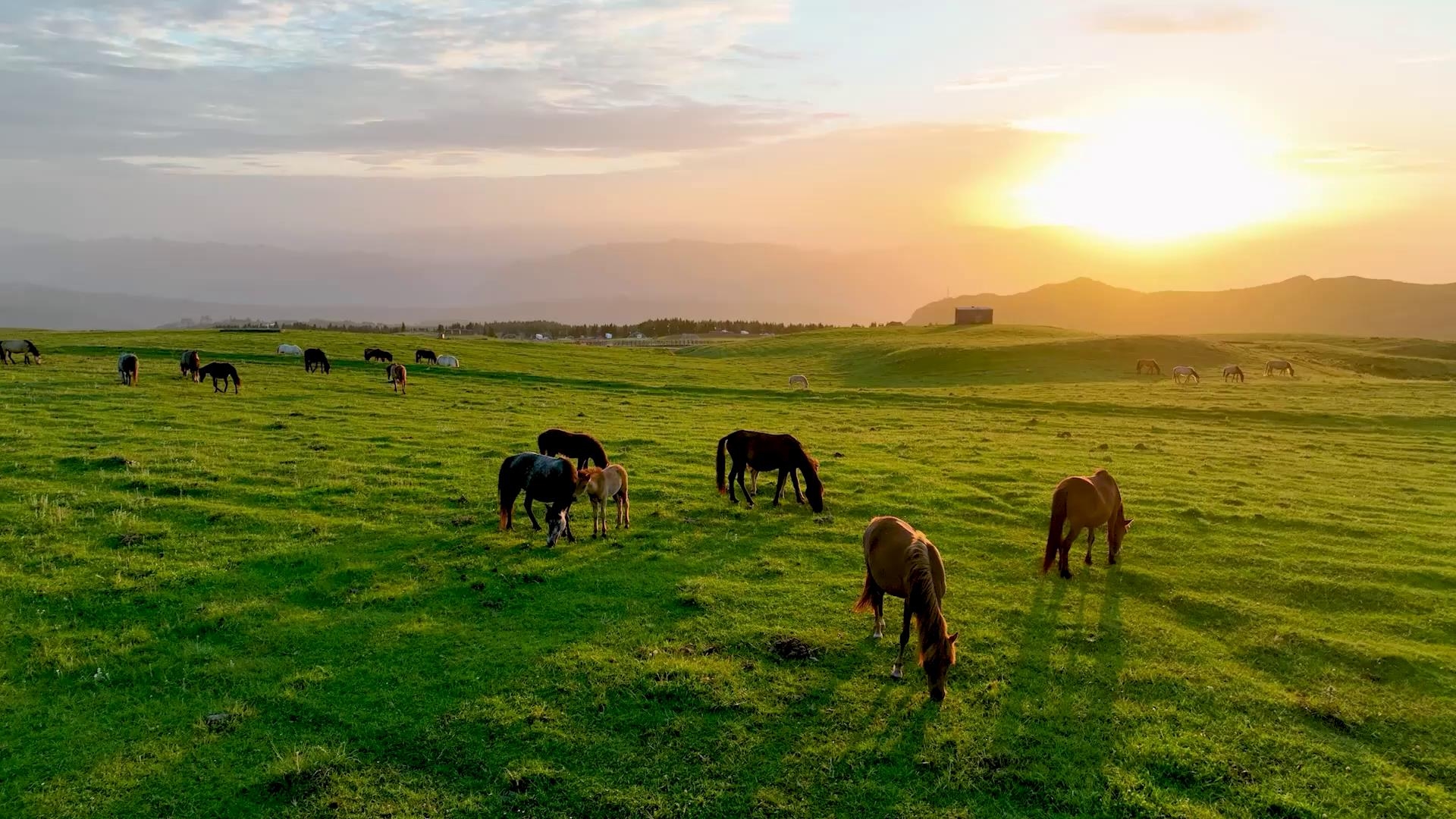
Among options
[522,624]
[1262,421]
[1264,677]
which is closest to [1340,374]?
[1262,421]

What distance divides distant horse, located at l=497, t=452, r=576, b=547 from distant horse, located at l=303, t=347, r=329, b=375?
1223 inches

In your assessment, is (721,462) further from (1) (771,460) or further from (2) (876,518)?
(2) (876,518)

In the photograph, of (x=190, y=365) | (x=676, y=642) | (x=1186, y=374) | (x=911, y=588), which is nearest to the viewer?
(x=911, y=588)

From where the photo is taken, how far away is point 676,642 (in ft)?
33.1

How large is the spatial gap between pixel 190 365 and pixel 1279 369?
238ft

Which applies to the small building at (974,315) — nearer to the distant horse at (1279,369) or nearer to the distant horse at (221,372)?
the distant horse at (1279,369)

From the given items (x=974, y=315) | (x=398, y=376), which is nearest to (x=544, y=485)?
(x=398, y=376)

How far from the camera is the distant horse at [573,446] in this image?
56.2 ft

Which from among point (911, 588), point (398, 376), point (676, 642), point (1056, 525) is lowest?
point (676, 642)

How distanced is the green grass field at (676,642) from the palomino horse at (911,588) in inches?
17.9

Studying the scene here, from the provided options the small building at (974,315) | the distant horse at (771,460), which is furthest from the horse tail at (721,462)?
the small building at (974,315)

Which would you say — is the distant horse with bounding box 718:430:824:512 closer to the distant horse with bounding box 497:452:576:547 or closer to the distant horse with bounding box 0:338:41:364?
the distant horse with bounding box 497:452:576:547

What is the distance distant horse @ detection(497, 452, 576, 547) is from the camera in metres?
13.8

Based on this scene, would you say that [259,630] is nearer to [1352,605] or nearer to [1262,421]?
[1352,605]
